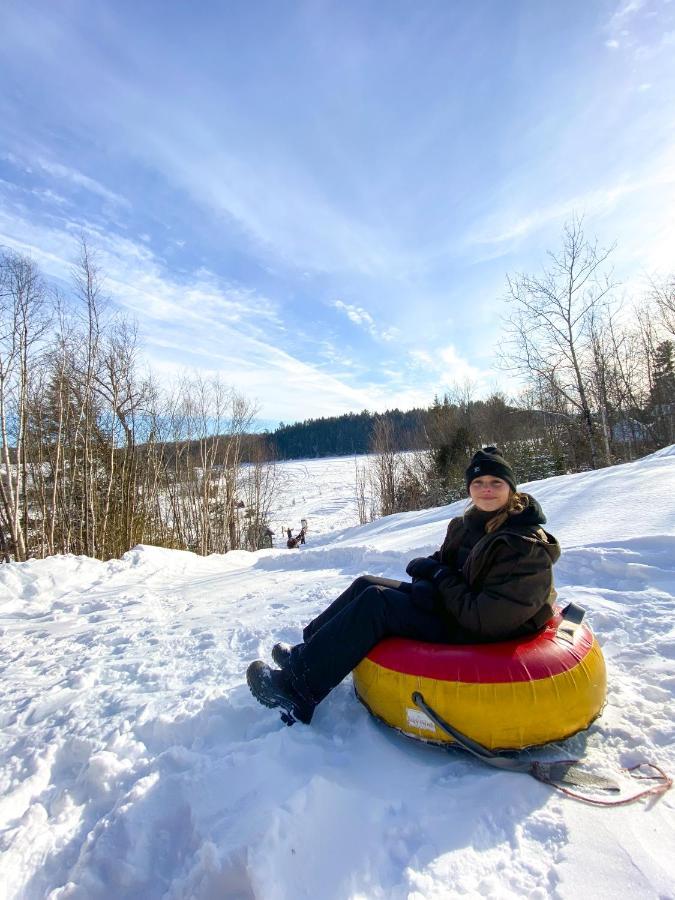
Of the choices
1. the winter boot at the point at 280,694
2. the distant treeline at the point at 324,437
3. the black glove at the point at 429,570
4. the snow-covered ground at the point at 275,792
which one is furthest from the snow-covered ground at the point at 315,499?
the winter boot at the point at 280,694

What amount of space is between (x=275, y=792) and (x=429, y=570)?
153cm

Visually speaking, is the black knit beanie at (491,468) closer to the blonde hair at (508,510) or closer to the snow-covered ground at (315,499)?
the blonde hair at (508,510)

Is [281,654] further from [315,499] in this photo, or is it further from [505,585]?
[315,499]

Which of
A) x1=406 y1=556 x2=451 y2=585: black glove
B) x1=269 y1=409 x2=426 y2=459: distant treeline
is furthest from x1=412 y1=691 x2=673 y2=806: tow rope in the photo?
x1=269 y1=409 x2=426 y2=459: distant treeline

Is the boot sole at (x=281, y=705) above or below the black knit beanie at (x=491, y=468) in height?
below

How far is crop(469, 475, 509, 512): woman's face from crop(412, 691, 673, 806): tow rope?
123 cm

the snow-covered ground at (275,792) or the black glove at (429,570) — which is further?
the black glove at (429,570)

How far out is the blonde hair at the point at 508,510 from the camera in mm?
2588

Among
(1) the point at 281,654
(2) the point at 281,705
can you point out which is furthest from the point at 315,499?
(2) the point at 281,705

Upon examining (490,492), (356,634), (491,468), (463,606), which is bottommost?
(356,634)

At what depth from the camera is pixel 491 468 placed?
274cm

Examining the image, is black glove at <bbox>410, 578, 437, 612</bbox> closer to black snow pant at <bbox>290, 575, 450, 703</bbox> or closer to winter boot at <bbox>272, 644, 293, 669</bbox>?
black snow pant at <bbox>290, 575, 450, 703</bbox>

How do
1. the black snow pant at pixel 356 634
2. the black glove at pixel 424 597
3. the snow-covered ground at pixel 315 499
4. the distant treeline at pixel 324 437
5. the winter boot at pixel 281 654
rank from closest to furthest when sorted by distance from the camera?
the black snow pant at pixel 356 634, the black glove at pixel 424 597, the winter boot at pixel 281 654, the snow-covered ground at pixel 315 499, the distant treeline at pixel 324 437

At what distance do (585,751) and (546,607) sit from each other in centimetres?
73
